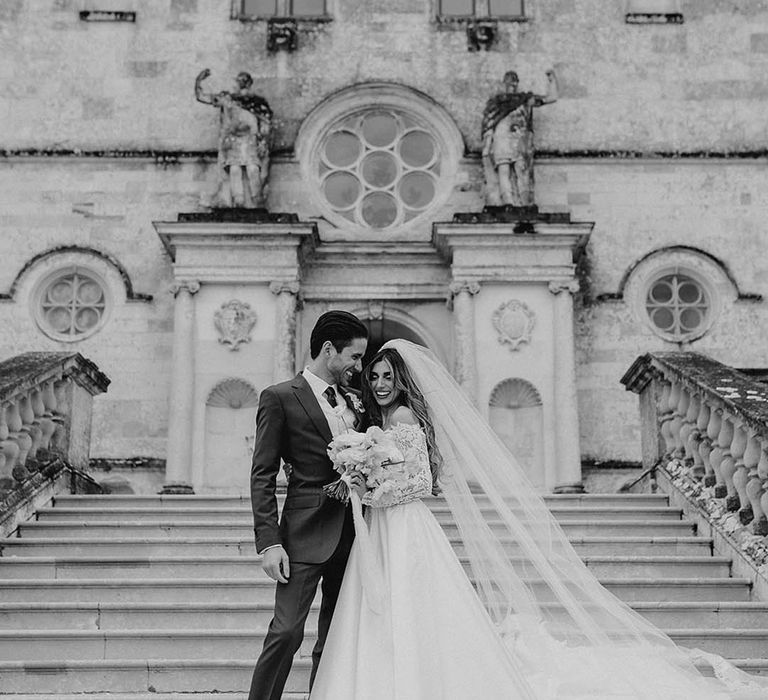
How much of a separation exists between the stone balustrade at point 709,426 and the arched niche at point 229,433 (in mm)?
5193

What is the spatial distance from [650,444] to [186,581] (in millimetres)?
4735

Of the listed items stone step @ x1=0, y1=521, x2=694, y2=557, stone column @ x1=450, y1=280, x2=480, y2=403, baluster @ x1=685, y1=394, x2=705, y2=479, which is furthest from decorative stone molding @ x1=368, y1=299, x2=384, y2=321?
stone step @ x1=0, y1=521, x2=694, y2=557

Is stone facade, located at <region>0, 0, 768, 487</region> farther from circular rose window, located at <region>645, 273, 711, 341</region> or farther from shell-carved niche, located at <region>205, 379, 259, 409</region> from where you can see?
shell-carved niche, located at <region>205, 379, 259, 409</region>

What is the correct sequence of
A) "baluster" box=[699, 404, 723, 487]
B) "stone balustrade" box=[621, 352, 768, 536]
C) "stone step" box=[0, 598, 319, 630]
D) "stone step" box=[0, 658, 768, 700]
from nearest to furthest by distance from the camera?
"stone step" box=[0, 658, 768, 700] → "stone step" box=[0, 598, 319, 630] → "stone balustrade" box=[621, 352, 768, 536] → "baluster" box=[699, 404, 723, 487]

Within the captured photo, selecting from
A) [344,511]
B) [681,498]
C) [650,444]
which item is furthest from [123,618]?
[650,444]

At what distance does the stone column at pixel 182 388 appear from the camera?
14438mm

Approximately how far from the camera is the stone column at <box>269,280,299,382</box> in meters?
14.6

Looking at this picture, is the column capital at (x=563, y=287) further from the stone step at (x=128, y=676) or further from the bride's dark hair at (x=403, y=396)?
the bride's dark hair at (x=403, y=396)

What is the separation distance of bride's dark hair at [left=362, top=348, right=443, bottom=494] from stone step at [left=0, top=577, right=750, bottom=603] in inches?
90.8

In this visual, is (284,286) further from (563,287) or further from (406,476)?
(406,476)

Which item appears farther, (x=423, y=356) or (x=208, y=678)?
(x=208, y=678)

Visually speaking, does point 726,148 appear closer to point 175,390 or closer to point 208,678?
point 175,390

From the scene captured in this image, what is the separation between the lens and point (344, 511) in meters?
5.54

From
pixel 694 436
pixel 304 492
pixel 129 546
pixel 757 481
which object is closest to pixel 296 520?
pixel 304 492
